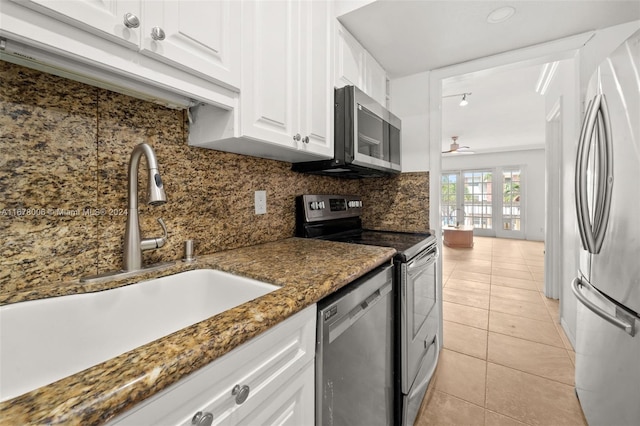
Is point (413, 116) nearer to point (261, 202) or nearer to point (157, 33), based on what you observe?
point (261, 202)

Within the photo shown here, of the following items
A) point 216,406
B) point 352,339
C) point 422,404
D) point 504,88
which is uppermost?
point 504,88

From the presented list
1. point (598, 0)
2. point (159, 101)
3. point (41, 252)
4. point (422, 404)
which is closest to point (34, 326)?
point (41, 252)

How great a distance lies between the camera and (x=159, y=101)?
1.01 m

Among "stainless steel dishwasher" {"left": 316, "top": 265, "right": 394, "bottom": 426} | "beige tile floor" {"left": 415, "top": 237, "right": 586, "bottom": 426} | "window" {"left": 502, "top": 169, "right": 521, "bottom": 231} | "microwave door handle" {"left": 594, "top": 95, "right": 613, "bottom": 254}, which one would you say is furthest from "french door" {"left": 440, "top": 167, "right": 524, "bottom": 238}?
"stainless steel dishwasher" {"left": 316, "top": 265, "right": 394, "bottom": 426}

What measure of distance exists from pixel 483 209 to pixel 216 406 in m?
8.78

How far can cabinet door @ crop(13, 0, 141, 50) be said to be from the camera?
0.57 meters

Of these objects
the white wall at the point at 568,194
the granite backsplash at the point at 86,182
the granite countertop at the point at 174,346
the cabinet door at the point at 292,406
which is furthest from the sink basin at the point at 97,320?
the white wall at the point at 568,194

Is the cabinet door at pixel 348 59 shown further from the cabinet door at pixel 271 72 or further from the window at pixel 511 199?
the window at pixel 511 199

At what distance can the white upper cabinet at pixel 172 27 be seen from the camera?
61 centimetres

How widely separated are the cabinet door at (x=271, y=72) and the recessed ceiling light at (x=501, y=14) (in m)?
1.12

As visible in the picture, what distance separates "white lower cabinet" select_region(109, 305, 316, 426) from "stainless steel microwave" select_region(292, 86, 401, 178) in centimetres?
99

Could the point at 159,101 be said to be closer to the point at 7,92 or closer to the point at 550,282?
the point at 7,92

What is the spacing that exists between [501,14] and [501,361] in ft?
7.53

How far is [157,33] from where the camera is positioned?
0.72 meters
